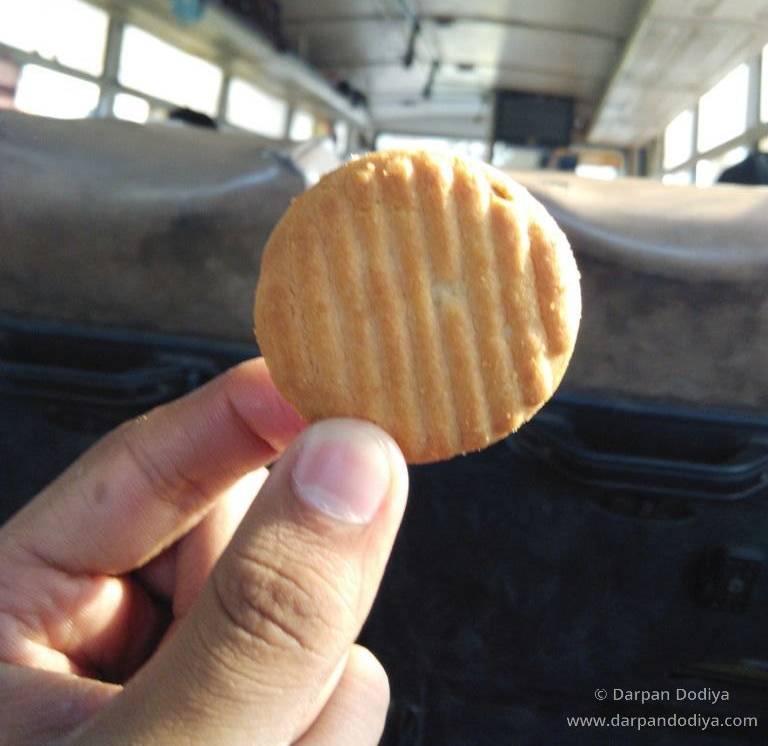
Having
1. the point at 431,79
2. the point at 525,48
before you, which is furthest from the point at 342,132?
the point at 525,48

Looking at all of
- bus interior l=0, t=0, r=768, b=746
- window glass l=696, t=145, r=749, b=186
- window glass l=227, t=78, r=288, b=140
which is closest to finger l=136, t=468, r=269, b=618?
bus interior l=0, t=0, r=768, b=746

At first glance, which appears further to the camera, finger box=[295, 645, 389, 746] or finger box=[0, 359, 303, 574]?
finger box=[0, 359, 303, 574]

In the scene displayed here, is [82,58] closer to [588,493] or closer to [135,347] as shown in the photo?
[135,347]

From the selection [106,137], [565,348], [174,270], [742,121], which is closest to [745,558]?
[565,348]

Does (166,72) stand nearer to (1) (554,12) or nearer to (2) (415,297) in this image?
(1) (554,12)

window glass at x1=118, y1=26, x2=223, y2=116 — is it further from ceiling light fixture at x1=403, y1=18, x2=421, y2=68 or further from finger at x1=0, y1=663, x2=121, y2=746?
finger at x1=0, y1=663, x2=121, y2=746

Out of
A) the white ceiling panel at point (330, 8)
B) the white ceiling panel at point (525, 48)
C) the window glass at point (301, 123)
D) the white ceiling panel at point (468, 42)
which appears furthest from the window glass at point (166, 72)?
the white ceiling panel at point (525, 48)
